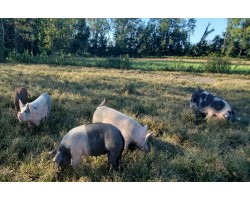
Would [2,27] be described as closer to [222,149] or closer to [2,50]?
[2,50]

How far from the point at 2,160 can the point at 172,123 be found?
11.0 ft

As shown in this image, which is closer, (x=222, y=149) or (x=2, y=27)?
(x=222, y=149)

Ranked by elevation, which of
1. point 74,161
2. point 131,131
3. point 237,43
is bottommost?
point 74,161

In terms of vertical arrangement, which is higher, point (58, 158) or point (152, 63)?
point (58, 158)

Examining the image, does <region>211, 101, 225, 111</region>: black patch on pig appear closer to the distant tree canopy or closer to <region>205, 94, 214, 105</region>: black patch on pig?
<region>205, 94, 214, 105</region>: black patch on pig

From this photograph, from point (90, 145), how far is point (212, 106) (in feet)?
13.0

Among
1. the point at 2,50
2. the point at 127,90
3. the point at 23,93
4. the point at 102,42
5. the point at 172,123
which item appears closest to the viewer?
the point at 172,123

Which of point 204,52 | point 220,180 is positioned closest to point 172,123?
point 220,180

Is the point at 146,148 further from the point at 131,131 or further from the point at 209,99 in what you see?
the point at 209,99

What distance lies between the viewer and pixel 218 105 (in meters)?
6.45

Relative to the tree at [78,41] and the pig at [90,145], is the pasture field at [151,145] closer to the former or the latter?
the pig at [90,145]

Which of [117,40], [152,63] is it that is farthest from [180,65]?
[117,40]

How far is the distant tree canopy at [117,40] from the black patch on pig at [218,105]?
38.2 ft

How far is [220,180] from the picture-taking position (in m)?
3.67
